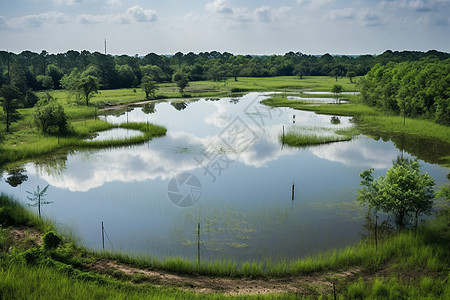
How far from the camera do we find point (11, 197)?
16.6m

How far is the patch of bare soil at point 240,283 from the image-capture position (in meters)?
10.3

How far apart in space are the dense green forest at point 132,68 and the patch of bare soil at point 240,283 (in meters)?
46.5

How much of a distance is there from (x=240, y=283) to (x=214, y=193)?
7833 mm

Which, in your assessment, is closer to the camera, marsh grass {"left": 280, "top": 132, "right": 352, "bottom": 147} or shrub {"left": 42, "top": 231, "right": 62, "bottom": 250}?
shrub {"left": 42, "top": 231, "right": 62, "bottom": 250}

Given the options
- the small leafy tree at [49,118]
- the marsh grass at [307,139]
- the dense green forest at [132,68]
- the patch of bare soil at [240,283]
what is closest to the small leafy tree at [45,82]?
the dense green forest at [132,68]

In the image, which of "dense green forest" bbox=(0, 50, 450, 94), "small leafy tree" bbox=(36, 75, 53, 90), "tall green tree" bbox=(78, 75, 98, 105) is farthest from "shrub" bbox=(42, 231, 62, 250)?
"small leafy tree" bbox=(36, 75, 53, 90)

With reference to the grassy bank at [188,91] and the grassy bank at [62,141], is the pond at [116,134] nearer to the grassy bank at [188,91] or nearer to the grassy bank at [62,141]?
the grassy bank at [62,141]

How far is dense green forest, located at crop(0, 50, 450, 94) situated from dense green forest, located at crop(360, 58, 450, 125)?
19.1 meters

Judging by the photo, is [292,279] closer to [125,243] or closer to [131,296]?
[131,296]

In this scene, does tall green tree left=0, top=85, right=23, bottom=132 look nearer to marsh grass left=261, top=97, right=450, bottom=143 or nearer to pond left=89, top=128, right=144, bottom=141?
pond left=89, top=128, right=144, bottom=141

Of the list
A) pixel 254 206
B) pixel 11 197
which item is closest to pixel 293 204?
pixel 254 206

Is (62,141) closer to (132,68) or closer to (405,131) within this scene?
(405,131)

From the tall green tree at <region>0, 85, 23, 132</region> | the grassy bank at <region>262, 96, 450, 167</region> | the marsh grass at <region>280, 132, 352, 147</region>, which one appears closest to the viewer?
the grassy bank at <region>262, 96, 450, 167</region>

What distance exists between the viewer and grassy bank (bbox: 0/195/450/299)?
9.69m
